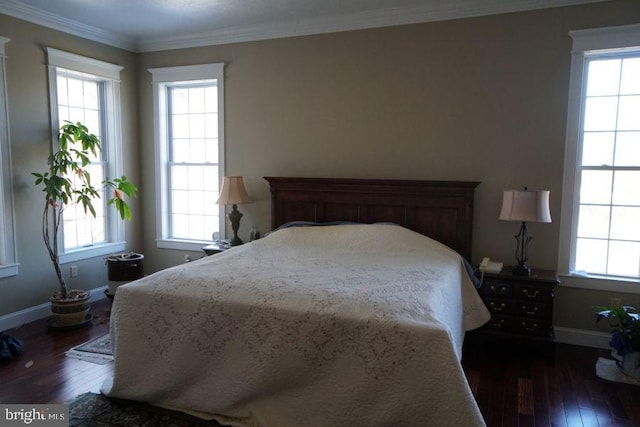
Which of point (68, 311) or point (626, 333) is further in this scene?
point (68, 311)

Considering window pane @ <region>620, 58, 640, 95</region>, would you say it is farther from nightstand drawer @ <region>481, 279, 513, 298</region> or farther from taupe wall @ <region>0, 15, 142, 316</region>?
taupe wall @ <region>0, 15, 142, 316</region>

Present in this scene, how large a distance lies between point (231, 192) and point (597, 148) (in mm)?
3085

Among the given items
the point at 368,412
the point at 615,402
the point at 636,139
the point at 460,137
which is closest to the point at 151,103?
the point at 460,137

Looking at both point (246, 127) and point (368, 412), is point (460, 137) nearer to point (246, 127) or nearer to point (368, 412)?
point (246, 127)

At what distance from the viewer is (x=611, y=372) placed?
2.96 m

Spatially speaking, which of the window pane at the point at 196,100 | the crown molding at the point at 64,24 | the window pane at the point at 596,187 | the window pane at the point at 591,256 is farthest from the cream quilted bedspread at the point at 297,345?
the crown molding at the point at 64,24

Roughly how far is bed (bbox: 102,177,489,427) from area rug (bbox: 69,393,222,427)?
5 cm

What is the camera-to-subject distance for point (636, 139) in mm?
3273

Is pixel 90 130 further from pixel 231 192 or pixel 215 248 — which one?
pixel 215 248

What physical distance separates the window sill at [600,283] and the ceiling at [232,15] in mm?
2070

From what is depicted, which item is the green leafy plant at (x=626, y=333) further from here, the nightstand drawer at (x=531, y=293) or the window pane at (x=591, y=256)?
the window pane at (x=591, y=256)

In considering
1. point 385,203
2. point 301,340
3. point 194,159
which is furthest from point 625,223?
point 194,159

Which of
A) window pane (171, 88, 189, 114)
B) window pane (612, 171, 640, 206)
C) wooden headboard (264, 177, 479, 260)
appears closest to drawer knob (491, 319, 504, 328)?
wooden headboard (264, 177, 479, 260)

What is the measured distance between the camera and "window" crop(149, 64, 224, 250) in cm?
467
